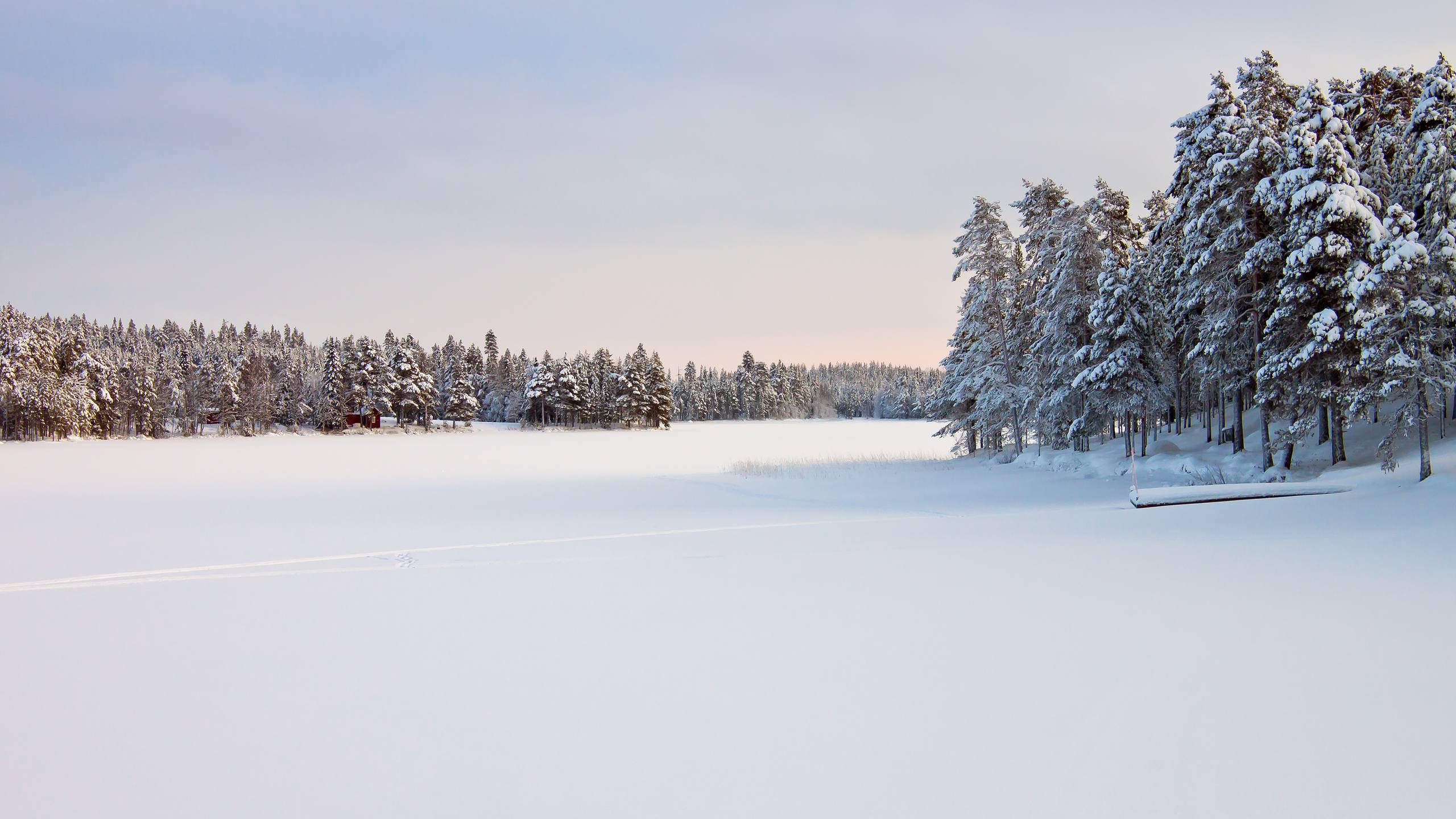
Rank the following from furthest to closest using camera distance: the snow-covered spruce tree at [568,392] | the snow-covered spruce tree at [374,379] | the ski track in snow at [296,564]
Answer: the snow-covered spruce tree at [568,392] → the snow-covered spruce tree at [374,379] → the ski track in snow at [296,564]

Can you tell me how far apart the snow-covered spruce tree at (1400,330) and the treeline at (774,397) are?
100432 millimetres

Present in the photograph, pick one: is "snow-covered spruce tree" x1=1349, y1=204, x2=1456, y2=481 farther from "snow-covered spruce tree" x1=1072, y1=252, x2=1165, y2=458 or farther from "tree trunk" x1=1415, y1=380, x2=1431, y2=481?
"snow-covered spruce tree" x1=1072, y1=252, x2=1165, y2=458

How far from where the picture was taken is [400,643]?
20.8ft

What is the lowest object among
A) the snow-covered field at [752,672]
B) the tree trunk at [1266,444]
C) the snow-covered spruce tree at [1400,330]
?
the snow-covered field at [752,672]

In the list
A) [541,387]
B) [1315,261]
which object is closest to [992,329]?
[1315,261]

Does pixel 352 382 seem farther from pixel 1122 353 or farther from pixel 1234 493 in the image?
pixel 1234 493

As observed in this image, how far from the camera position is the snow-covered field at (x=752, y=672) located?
375 centimetres

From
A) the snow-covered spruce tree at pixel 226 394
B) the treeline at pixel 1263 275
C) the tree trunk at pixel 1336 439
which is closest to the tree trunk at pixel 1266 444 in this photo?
the treeline at pixel 1263 275

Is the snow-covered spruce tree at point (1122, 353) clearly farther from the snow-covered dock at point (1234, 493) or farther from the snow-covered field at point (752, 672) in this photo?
the snow-covered field at point (752, 672)

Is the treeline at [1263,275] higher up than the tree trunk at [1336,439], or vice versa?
the treeline at [1263,275]

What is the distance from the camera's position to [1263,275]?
2100 centimetres

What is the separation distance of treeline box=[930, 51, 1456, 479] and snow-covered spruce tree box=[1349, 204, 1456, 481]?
6cm

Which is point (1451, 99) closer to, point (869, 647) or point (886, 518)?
point (886, 518)

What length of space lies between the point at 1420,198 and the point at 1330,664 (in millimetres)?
23909
